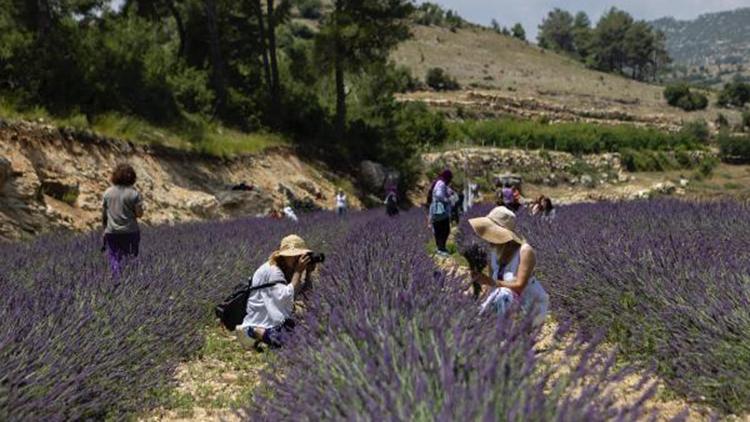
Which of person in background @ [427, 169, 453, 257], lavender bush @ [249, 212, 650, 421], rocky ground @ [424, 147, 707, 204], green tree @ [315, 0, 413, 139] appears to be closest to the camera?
lavender bush @ [249, 212, 650, 421]

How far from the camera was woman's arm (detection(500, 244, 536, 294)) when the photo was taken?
11.6 feet

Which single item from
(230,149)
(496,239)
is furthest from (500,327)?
(230,149)

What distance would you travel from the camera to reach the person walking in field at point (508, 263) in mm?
3531

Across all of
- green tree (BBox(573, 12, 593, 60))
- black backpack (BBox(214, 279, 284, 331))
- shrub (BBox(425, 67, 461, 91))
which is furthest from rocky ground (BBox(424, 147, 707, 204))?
green tree (BBox(573, 12, 593, 60))

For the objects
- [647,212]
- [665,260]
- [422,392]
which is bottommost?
[647,212]

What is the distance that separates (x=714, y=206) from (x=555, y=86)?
51062 mm

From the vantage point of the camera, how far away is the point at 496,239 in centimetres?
366

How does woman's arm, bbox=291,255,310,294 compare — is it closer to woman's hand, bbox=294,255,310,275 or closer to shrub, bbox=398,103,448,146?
woman's hand, bbox=294,255,310,275

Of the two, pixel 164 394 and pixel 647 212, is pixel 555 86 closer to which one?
pixel 647 212

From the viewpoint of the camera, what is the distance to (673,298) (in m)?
3.47

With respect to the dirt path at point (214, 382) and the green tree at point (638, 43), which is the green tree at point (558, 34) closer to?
the green tree at point (638, 43)

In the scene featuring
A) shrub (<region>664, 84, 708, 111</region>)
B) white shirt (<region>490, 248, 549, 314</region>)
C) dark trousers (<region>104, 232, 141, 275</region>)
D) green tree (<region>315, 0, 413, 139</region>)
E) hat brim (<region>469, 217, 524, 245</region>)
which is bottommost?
shrub (<region>664, 84, 708, 111</region>)

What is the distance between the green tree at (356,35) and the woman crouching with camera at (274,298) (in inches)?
707

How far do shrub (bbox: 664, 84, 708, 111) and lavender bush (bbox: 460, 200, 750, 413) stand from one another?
52941mm
